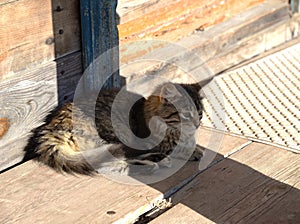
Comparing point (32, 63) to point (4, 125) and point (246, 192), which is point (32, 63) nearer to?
point (4, 125)

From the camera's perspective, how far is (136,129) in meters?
3.06

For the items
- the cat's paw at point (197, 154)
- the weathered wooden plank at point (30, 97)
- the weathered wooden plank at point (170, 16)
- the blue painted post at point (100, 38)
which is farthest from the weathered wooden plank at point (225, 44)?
the cat's paw at point (197, 154)

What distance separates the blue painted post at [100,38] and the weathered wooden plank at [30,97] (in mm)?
78

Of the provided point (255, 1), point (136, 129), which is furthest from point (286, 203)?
point (255, 1)

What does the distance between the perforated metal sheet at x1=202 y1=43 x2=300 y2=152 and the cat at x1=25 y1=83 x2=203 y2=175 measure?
340mm

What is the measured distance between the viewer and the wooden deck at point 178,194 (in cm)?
257

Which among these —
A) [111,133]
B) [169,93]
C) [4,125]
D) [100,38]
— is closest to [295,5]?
[169,93]

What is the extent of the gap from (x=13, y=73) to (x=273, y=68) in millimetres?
1943

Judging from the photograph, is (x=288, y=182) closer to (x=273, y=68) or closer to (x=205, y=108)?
(x=205, y=108)

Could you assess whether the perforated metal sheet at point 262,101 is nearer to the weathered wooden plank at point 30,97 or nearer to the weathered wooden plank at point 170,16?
the weathered wooden plank at point 170,16

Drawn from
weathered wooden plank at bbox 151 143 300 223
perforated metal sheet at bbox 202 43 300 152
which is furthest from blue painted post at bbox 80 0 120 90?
weathered wooden plank at bbox 151 143 300 223

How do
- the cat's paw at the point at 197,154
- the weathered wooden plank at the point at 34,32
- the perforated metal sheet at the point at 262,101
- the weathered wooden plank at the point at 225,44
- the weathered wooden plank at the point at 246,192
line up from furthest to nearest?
the weathered wooden plank at the point at 225,44 < the perforated metal sheet at the point at 262,101 < the cat's paw at the point at 197,154 < the weathered wooden plank at the point at 34,32 < the weathered wooden plank at the point at 246,192

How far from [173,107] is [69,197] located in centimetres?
69

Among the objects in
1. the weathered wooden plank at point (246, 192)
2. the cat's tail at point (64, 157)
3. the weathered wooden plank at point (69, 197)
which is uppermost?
the cat's tail at point (64, 157)
